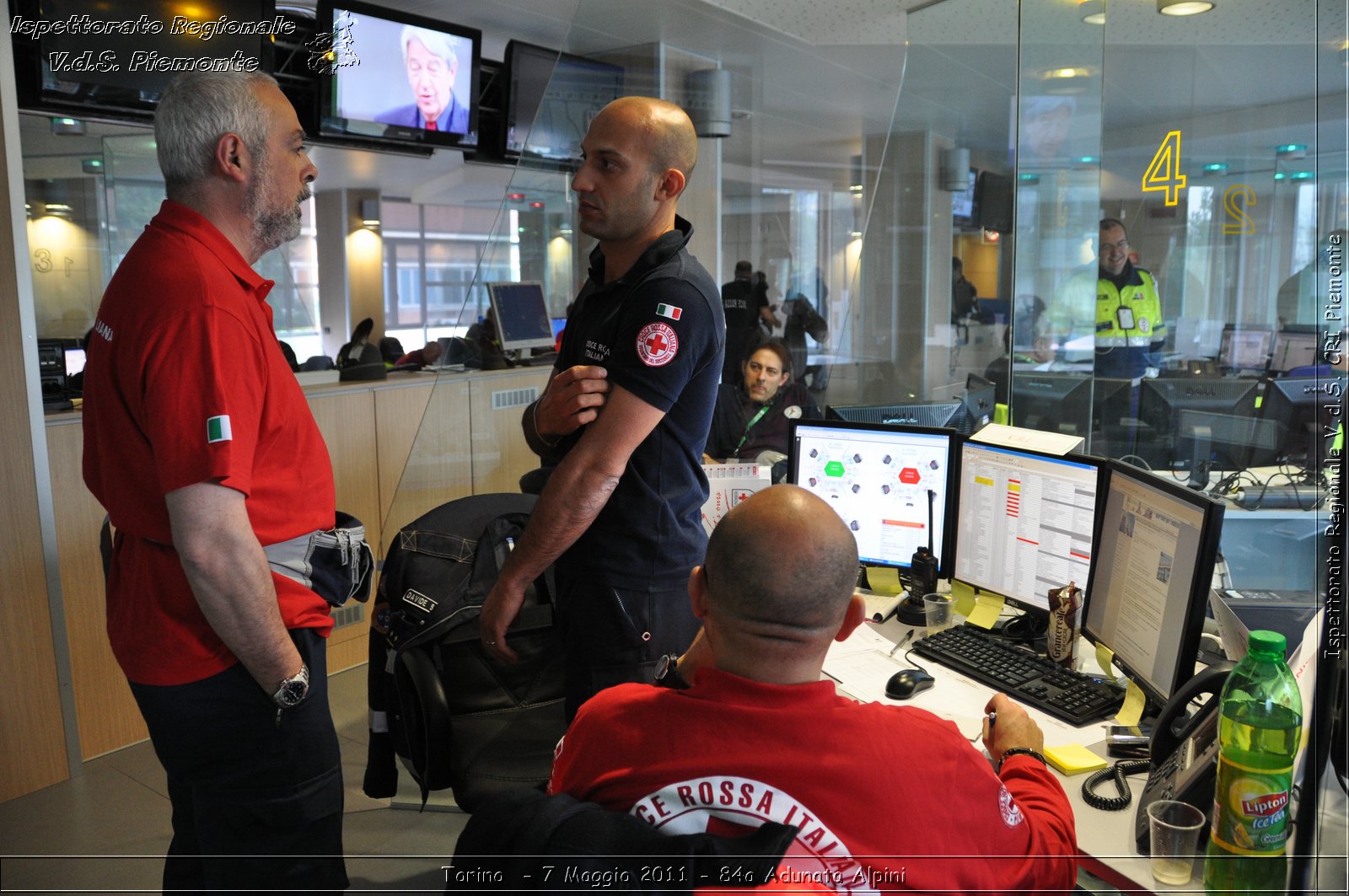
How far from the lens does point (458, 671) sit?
7.17 ft

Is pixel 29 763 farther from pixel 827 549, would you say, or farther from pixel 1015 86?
pixel 1015 86

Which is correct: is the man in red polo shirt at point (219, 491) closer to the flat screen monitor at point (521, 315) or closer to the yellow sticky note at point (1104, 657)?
the yellow sticky note at point (1104, 657)

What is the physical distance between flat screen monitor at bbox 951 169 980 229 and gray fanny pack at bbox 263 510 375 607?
12.7 ft

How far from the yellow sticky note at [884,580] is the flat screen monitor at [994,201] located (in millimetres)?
2741

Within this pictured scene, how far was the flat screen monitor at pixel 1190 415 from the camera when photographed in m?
3.91

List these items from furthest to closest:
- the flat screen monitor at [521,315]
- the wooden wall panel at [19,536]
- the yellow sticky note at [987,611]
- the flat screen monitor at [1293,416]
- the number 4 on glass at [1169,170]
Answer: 1. the flat screen monitor at [521,315]
2. the number 4 on glass at [1169,170]
3. the flat screen monitor at [1293,416]
4. the wooden wall panel at [19,536]
5. the yellow sticky note at [987,611]

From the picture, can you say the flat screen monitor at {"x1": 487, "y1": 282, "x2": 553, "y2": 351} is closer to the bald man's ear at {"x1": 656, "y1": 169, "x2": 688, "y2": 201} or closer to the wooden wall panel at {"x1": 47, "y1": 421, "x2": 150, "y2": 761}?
the wooden wall panel at {"x1": 47, "y1": 421, "x2": 150, "y2": 761}

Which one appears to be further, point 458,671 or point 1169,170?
point 1169,170

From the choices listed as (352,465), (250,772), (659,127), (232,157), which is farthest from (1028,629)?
(352,465)

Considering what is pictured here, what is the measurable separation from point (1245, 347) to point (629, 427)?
11.4 feet

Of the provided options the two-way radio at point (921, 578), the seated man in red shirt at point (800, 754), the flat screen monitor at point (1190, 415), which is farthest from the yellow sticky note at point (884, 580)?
the flat screen monitor at point (1190, 415)

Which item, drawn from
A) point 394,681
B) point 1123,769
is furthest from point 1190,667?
point 394,681

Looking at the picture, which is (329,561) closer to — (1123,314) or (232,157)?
(232,157)

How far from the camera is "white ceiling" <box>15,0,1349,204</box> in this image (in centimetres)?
395
